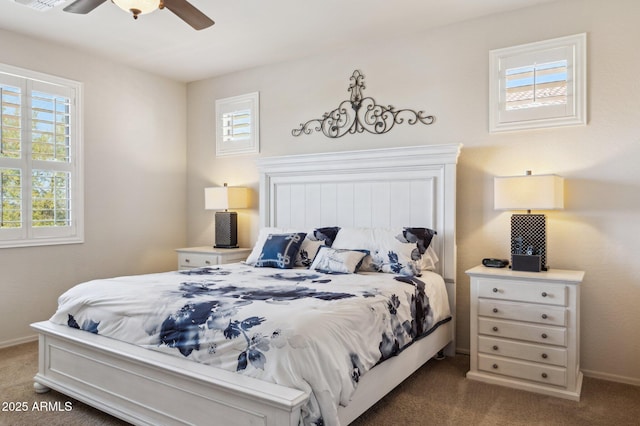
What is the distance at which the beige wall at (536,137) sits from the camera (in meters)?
3.10

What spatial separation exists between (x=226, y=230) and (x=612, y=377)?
361 cm

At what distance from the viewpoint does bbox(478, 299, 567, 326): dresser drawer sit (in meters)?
2.84

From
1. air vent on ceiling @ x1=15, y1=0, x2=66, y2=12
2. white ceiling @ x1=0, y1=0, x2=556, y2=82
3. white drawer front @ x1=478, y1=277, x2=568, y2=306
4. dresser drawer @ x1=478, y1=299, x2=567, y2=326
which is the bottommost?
dresser drawer @ x1=478, y1=299, x2=567, y2=326

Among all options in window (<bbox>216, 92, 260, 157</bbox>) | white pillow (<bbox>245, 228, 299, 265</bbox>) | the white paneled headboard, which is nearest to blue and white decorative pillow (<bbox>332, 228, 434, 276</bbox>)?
the white paneled headboard

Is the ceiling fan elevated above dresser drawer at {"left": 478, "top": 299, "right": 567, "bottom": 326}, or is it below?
above

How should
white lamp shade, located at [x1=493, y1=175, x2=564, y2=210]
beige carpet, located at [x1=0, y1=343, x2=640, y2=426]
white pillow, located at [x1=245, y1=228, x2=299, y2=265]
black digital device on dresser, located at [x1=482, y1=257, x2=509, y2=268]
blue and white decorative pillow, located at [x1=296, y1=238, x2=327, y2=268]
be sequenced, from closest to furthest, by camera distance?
beige carpet, located at [x1=0, y1=343, x2=640, y2=426], white lamp shade, located at [x1=493, y1=175, x2=564, y2=210], black digital device on dresser, located at [x1=482, y1=257, x2=509, y2=268], blue and white decorative pillow, located at [x1=296, y1=238, x2=327, y2=268], white pillow, located at [x1=245, y1=228, x2=299, y2=265]

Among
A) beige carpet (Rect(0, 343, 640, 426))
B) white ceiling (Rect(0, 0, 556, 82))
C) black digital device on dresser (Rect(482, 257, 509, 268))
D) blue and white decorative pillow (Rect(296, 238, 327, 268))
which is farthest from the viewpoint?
blue and white decorative pillow (Rect(296, 238, 327, 268))

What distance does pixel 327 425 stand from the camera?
71.9 inches

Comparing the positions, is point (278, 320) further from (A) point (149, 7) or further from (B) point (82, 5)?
(B) point (82, 5)

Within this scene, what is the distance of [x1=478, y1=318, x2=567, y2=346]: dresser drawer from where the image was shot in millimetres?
2836

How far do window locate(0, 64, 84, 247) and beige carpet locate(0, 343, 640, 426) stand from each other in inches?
53.7

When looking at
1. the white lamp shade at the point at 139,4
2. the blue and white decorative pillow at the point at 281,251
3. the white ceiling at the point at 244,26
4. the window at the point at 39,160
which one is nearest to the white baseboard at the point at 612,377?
the blue and white decorative pillow at the point at 281,251

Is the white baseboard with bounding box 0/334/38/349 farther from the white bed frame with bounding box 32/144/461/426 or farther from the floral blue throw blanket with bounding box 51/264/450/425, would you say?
the floral blue throw blanket with bounding box 51/264/450/425

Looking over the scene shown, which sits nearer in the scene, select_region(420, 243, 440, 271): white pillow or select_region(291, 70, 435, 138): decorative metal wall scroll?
select_region(420, 243, 440, 271): white pillow
